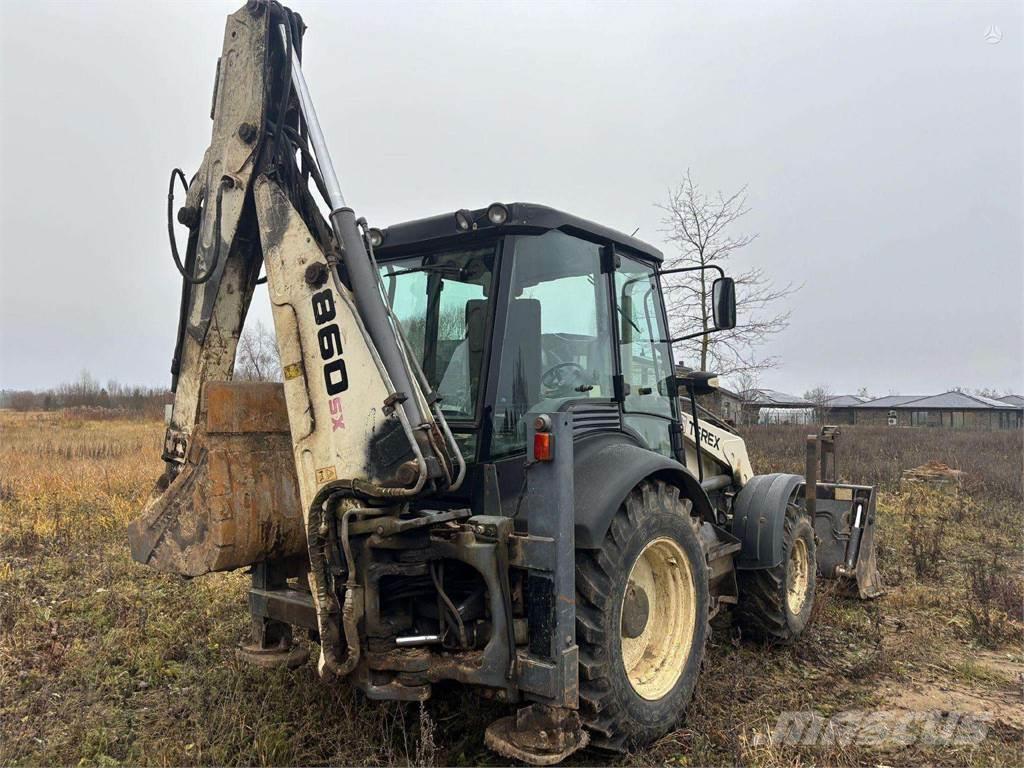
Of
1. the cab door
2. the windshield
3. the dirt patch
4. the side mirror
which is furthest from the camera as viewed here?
the side mirror

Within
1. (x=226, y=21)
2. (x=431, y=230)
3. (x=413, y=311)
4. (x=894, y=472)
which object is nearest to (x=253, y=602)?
(x=413, y=311)

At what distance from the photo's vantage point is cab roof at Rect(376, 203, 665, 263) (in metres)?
3.53

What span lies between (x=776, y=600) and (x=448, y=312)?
3.13 meters

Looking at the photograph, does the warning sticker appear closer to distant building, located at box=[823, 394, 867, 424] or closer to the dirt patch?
the dirt patch

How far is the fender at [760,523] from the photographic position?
4.95m

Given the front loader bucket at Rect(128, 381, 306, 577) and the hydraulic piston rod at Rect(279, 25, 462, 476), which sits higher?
the hydraulic piston rod at Rect(279, 25, 462, 476)

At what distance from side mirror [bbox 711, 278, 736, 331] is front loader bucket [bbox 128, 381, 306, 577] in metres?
2.75

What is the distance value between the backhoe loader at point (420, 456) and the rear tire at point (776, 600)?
1300mm

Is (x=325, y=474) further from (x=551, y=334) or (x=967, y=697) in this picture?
(x=967, y=697)

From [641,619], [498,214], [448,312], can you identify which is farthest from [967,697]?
[498,214]

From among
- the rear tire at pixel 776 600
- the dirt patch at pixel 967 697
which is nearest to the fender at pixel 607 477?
the rear tire at pixel 776 600

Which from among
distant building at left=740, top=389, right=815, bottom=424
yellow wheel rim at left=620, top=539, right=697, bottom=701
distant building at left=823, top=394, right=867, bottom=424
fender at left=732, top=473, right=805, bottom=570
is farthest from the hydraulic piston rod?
distant building at left=823, top=394, right=867, bottom=424

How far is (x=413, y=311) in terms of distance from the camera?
13.3ft

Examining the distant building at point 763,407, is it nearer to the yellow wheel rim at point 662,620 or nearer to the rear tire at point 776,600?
the rear tire at point 776,600
